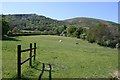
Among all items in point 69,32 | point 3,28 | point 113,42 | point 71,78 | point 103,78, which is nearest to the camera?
point 71,78

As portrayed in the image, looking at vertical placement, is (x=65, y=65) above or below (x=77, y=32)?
below

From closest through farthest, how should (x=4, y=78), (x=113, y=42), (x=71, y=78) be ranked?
(x=4, y=78) → (x=71, y=78) → (x=113, y=42)

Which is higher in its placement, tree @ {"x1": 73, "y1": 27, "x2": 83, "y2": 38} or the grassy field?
tree @ {"x1": 73, "y1": 27, "x2": 83, "y2": 38}

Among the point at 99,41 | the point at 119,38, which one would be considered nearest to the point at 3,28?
the point at 99,41

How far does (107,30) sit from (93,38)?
5.34 meters

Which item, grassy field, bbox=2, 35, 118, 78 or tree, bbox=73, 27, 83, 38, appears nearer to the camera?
grassy field, bbox=2, 35, 118, 78

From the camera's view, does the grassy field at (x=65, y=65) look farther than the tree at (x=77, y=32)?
No

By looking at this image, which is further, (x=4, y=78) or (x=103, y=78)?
(x=103, y=78)

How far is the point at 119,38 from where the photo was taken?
80.4 meters

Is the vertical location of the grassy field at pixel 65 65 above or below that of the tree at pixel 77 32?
below

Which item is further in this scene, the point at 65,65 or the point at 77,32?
the point at 77,32

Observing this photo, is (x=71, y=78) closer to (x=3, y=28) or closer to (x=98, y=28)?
(x=3, y=28)

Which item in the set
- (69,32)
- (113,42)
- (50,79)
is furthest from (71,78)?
(69,32)

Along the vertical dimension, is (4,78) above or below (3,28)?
below
